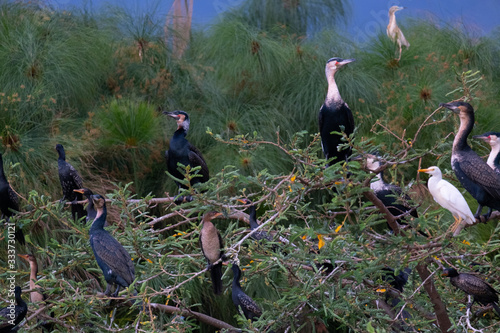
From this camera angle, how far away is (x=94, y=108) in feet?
14.6

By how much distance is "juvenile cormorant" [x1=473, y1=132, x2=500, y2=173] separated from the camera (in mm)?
2109

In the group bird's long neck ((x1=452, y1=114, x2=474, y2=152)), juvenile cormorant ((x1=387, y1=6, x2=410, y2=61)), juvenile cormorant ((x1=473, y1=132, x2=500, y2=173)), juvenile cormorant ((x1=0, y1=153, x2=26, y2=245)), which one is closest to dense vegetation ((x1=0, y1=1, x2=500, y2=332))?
juvenile cormorant ((x1=387, y1=6, x2=410, y2=61))

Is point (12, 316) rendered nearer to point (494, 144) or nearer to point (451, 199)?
point (451, 199)

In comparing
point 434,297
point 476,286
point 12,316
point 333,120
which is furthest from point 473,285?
point 12,316

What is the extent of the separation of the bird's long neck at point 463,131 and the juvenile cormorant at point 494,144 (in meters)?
0.09

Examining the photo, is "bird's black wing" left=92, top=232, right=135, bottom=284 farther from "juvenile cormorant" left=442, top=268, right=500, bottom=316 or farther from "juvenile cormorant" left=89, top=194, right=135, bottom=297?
"juvenile cormorant" left=442, top=268, right=500, bottom=316

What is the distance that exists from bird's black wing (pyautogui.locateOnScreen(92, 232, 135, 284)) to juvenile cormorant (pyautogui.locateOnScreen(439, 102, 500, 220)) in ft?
3.75

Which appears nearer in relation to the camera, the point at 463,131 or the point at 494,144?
the point at 463,131

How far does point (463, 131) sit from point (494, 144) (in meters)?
0.19

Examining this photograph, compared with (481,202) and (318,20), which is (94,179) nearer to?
(481,202)

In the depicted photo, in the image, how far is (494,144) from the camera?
2133 mm

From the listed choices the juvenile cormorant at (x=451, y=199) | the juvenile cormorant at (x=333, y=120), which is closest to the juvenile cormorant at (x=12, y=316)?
the juvenile cormorant at (x=333, y=120)

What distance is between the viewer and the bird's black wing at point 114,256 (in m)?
2.05

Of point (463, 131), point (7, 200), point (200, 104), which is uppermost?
point (463, 131)
